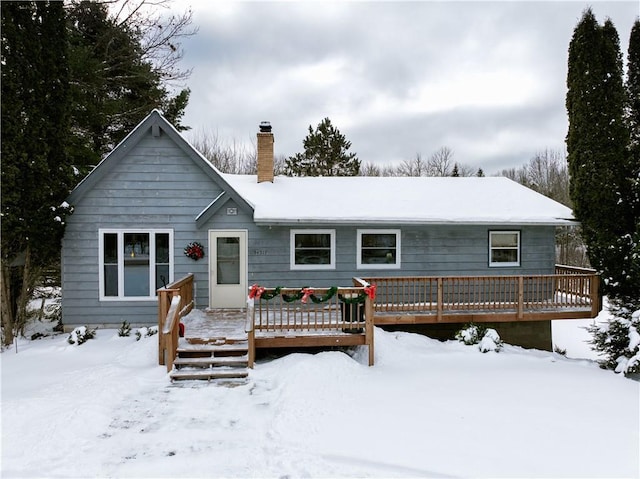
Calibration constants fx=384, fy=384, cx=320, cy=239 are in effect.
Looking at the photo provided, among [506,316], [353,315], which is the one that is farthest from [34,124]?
[506,316]

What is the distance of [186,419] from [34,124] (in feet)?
25.6

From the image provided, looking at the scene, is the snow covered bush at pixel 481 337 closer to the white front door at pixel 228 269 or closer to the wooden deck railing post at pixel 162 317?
the white front door at pixel 228 269

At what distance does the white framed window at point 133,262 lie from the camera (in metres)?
9.78

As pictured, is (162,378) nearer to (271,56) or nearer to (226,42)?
(226,42)

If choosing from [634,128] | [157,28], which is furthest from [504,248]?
[157,28]

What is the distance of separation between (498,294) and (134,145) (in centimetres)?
1035

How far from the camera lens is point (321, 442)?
4.64m

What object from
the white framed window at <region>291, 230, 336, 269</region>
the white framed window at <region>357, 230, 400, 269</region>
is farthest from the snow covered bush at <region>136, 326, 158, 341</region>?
the white framed window at <region>357, 230, 400, 269</region>

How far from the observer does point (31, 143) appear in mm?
8766

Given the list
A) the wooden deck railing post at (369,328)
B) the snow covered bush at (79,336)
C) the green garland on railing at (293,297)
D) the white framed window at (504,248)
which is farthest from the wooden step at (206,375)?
the white framed window at (504,248)

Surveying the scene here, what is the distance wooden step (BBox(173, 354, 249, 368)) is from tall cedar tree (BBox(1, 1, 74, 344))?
16.1 ft

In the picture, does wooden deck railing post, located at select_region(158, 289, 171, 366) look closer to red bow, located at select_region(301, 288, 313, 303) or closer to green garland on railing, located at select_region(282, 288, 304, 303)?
green garland on railing, located at select_region(282, 288, 304, 303)

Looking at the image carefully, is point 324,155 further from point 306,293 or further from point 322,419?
point 322,419

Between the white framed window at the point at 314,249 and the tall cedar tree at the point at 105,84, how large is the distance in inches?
291
